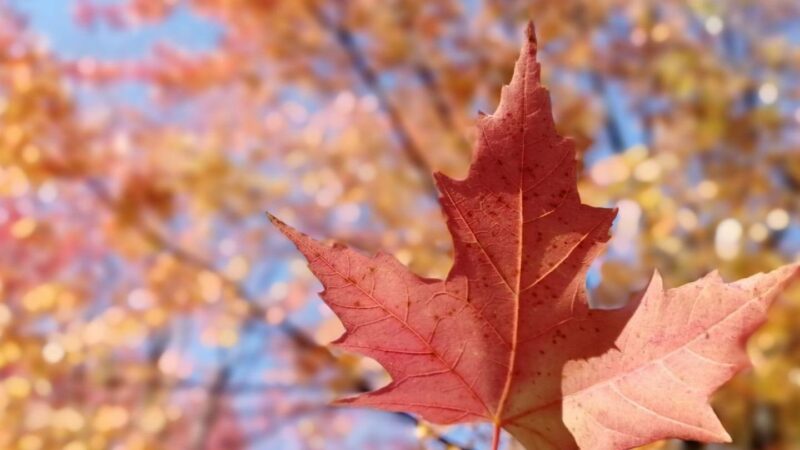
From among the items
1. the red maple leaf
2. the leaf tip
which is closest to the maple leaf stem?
the red maple leaf

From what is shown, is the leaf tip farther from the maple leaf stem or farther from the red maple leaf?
the maple leaf stem

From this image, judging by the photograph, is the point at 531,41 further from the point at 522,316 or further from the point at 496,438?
the point at 496,438

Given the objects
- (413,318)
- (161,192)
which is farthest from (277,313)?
(413,318)

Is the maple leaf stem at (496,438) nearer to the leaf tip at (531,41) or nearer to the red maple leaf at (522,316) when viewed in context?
the red maple leaf at (522,316)

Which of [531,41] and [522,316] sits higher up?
[531,41]

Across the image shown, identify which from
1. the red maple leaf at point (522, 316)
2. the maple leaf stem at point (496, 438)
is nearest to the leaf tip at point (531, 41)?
the red maple leaf at point (522, 316)

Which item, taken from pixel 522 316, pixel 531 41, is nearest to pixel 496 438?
pixel 522 316

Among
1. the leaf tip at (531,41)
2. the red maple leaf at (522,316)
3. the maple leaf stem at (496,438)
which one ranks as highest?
the leaf tip at (531,41)

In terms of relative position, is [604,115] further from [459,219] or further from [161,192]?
[459,219]
